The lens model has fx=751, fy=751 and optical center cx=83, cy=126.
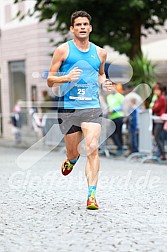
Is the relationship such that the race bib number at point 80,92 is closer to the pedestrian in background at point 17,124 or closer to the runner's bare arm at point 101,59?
the runner's bare arm at point 101,59

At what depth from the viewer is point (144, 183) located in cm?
982

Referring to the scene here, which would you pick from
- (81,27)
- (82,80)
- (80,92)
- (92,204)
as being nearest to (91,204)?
(92,204)

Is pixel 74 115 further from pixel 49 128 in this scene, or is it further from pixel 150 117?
pixel 49 128

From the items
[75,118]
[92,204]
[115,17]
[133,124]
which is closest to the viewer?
[92,204]

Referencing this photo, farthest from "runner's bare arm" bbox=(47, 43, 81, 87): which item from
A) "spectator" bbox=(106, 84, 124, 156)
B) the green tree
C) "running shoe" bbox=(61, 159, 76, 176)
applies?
the green tree

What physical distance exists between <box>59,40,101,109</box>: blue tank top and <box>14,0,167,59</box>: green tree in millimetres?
8976

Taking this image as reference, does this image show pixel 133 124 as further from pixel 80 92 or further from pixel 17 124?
pixel 80 92

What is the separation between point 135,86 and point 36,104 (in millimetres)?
5008

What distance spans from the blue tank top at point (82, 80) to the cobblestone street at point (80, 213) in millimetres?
1015

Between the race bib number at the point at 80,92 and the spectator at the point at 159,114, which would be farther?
the spectator at the point at 159,114

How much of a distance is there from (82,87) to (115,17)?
33.8ft

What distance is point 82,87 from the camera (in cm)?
721

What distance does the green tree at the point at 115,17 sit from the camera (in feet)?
54.3

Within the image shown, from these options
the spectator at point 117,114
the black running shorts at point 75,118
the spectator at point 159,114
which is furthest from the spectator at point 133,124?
the black running shorts at point 75,118
